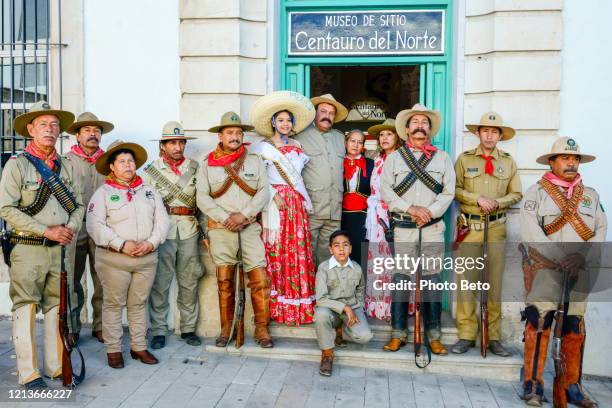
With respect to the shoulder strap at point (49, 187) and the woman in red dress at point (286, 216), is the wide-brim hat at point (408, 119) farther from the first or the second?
the shoulder strap at point (49, 187)

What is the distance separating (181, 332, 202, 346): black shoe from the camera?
5.66 m

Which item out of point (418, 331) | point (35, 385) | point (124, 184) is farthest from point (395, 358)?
point (35, 385)

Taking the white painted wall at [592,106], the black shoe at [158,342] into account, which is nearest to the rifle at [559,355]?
the white painted wall at [592,106]

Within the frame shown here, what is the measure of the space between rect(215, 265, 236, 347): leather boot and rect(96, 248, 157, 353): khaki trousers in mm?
639

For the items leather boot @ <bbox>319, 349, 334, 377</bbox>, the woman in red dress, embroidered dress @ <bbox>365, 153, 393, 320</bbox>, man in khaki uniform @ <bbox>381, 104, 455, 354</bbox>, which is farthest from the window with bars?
leather boot @ <bbox>319, 349, 334, 377</bbox>

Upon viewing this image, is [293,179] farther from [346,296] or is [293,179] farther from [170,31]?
[170,31]

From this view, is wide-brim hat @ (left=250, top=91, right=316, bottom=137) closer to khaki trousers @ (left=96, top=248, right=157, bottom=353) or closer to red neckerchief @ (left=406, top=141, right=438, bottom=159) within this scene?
red neckerchief @ (left=406, top=141, right=438, bottom=159)

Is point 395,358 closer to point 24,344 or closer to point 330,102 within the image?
point 330,102

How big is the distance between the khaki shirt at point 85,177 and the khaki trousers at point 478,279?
136 inches

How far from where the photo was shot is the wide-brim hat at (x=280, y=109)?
18.4 ft

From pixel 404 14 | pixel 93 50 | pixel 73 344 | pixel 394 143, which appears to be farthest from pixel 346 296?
pixel 93 50

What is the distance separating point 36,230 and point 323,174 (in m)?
2.59

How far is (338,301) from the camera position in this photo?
5043 millimetres

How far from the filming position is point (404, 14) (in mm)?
6254
